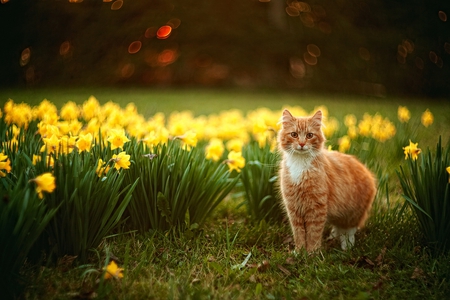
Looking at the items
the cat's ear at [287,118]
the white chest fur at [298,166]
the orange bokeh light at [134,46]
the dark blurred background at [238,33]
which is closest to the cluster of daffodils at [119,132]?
the cat's ear at [287,118]

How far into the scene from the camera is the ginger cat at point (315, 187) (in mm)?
2502

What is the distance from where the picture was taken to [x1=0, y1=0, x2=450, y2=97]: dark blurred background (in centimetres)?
320

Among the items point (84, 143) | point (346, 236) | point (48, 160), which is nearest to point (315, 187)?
point (346, 236)

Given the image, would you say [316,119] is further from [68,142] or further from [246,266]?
[68,142]

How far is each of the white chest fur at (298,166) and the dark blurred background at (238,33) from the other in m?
1.49

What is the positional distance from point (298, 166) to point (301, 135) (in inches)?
8.3

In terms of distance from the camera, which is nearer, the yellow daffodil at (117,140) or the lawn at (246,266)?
the lawn at (246,266)

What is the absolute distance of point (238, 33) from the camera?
38.0 feet

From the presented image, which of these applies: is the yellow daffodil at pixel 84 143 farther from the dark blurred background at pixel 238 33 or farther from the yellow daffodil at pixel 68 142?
the dark blurred background at pixel 238 33

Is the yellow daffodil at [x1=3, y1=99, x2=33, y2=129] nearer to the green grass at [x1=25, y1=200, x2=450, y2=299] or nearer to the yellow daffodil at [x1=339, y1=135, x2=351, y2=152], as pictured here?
the green grass at [x1=25, y1=200, x2=450, y2=299]

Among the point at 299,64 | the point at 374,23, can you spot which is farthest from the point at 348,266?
the point at 299,64

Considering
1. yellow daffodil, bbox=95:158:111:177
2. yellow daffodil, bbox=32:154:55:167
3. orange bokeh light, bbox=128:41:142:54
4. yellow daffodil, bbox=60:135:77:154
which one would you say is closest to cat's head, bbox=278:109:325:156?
yellow daffodil, bbox=95:158:111:177

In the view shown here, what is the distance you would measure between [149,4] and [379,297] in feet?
17.1

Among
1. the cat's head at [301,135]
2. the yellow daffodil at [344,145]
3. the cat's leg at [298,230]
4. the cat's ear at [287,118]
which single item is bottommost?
the cat's leg at [298,230]
